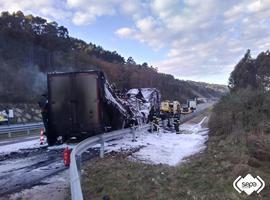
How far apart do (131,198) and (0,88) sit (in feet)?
114

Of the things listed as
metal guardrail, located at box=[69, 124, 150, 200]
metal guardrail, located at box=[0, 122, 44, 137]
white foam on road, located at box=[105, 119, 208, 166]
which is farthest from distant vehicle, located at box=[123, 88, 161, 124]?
metal guardrail, located at box=[0, 122, 44, 137]

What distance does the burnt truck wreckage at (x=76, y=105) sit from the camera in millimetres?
16891

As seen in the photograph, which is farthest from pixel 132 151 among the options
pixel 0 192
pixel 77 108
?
pixel 0 192

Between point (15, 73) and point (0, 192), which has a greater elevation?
point (15, 73)

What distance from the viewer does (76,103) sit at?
17.1 metres

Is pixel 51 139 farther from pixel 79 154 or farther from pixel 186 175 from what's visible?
pixel 186 175

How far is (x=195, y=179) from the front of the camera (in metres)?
9.69

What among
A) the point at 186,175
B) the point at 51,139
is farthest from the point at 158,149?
the point at 186,175

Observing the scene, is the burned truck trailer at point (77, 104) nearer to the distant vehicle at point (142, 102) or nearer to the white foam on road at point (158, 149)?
the white foam on road at point (158, 149)

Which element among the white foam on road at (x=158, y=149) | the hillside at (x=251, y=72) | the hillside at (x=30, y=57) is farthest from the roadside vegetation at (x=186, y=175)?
the hillside at (x=251, y=72)

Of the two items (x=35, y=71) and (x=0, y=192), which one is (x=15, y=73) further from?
(x=0, y=192)

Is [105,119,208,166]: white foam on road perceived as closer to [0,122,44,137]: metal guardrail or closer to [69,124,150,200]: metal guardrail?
[69,124,150,200]: metal guardrail

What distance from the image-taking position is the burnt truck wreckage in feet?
55.4

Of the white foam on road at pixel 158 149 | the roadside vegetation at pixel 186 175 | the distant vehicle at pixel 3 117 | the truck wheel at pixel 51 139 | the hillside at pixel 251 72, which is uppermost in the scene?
the hillside at pixel 251 72
